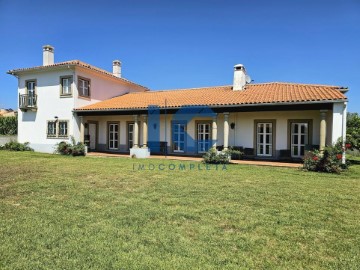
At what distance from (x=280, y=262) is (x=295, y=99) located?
9990 millimetres

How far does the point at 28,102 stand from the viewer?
1862cm

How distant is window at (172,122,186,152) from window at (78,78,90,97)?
22.7 ft

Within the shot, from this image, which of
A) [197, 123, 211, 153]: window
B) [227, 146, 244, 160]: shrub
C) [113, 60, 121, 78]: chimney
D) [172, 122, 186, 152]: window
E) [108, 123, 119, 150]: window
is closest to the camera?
[227, 146, 244, 160]: shrub

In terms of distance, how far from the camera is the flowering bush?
1005cm

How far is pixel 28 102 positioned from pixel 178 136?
11726 mm

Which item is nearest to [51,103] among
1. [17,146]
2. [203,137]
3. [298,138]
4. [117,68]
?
[17,146]

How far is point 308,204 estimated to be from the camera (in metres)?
5.52

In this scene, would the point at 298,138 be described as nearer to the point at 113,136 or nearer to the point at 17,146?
the point at 113,136

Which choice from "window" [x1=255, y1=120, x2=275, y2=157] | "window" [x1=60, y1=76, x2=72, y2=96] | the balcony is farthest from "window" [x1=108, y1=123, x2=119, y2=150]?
"window" [x1=255, y1=120, x2=275, y2=157]

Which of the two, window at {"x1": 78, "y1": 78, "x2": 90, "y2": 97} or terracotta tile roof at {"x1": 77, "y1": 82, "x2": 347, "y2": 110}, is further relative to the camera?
window at {"x1": 78, "y1": 78, "x2": 90, "y2": 97}

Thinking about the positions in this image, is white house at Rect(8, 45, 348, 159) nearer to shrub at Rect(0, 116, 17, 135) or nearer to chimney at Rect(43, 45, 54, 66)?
chimney at Rect(43, 45, 54, 66)

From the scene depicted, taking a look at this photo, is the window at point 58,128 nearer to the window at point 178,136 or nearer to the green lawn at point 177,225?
the window at point 178,136

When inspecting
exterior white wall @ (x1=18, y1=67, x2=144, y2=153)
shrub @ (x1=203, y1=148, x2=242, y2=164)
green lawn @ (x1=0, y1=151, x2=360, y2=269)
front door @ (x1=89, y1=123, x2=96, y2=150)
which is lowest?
green lawn @ (x1=0, y1=151, x2=360, y2=269)

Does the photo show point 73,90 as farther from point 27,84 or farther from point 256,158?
point 256,158
